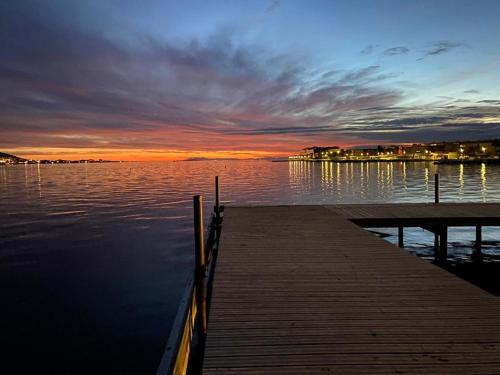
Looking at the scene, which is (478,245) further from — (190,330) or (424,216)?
(190,330)

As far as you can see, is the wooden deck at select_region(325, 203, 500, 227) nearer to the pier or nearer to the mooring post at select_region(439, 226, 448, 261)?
the mooring post at select_region(439, 226, 448, 261)

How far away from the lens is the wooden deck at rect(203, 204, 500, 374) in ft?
13.3

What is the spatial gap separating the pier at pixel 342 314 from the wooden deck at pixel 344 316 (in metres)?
0.01

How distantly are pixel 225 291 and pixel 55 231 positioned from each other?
2184cm

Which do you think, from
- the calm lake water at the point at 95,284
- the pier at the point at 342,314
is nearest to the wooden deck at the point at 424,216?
the calm lake water at the point at 95,284

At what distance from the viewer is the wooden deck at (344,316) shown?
160 inches

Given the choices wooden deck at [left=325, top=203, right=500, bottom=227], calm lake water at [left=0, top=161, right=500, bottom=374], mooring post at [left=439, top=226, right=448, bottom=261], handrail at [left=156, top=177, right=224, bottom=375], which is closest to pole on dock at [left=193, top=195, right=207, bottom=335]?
handrail at [left=156, top=177, right=224, bottom=375]

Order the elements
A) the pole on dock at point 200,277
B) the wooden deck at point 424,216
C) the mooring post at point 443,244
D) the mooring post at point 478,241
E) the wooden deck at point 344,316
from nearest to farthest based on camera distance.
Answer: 1. the wooden deck at point 344,316
2. the pole on dock at point 200,277
3. the wooden deck at point 424,216
4. the mooring post at point 443,244
5. the mooring post at point 478,241

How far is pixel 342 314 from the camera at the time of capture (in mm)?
5238

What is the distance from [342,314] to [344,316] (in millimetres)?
71

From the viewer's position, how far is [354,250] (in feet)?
28.9

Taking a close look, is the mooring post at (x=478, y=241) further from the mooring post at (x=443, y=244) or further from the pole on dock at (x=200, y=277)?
the pole on dock at (x=200, y=277)

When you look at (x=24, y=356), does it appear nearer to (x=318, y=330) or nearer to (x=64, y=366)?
(x=64, y=366)

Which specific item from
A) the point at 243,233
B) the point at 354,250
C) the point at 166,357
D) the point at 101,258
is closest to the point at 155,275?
the point at 101,258
